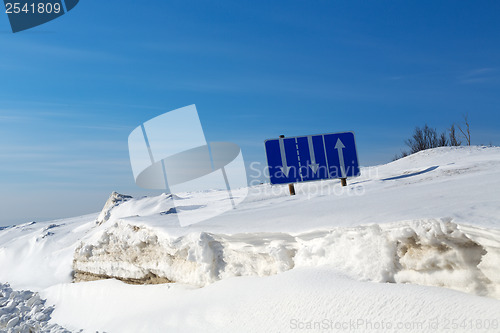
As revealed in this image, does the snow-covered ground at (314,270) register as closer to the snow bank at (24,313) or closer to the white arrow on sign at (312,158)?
the snow bank at (24,313)

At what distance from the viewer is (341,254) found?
3496mm

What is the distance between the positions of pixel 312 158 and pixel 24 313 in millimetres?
5449

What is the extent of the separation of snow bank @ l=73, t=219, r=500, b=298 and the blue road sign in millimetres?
3187

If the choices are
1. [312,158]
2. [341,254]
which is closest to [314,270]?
[341,254]

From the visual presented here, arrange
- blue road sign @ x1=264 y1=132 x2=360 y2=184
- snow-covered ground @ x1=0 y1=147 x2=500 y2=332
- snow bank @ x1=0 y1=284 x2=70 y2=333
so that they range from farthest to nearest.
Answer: blue road sign @ x1=264 y1=132 x2=360 y2=184, snow bank @ x1=0 y1=284 x2=70 y2=333, snow-covered ground @ x1=0 y1=147 x2=500 y2=332

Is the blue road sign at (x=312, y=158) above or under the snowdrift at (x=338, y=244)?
above

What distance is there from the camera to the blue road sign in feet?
26.3

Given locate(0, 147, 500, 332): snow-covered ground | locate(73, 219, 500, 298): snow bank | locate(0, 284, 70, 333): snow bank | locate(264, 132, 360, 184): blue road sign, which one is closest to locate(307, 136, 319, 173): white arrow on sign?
locate(264, 132, 360, 184): blue road sign

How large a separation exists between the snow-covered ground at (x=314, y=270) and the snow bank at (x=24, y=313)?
7.4 inches

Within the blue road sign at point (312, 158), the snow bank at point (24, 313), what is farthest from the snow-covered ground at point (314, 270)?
the blue road sign at point (312, 158)

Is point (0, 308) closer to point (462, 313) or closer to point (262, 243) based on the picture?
point (262, 243)

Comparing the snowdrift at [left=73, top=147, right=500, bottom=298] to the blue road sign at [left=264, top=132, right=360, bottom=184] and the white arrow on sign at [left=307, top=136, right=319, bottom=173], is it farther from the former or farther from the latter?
the white arrow on sign at [left=307, top=136, right=319, bottom=173]

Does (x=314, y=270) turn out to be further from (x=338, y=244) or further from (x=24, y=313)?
(x=24, y=313)

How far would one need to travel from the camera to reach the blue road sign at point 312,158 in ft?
26.3
